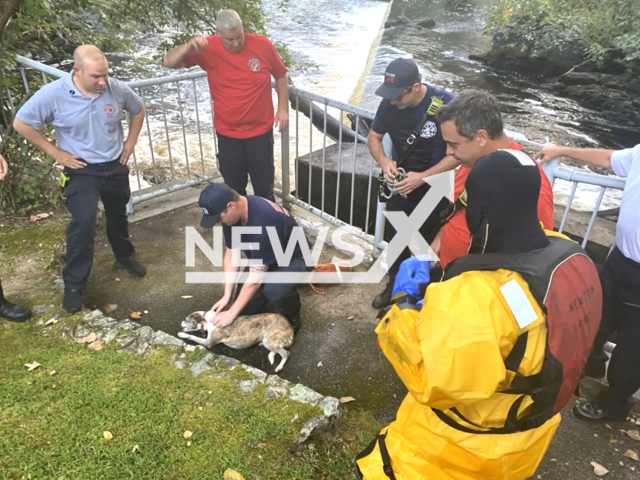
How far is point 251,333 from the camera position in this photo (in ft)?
12.7

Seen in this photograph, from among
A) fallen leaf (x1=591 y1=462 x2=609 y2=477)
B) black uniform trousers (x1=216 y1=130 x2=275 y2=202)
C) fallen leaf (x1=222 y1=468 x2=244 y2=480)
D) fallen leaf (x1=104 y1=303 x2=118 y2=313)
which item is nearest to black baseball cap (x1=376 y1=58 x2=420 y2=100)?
black uniform trousers (x1=216 y1=130 x2=275 y2=202)

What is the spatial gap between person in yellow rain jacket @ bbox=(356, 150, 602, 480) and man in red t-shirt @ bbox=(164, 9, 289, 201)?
338cm

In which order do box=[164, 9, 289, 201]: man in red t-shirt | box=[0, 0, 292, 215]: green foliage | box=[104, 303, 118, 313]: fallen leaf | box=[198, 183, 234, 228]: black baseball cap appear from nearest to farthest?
1. box=[198, 183, 234, 228]: black baseball cap
2. box=[104, 303, 118, 313]: fallen leaf
3. box=[164, 9, 289, 201]: man in red t-shirt
4. box=[0, 0, 292, 215]: green foliage

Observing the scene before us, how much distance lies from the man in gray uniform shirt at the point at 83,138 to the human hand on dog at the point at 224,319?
119cm

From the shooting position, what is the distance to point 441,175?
3789mm

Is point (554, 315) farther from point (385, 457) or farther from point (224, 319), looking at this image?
point (224, 319)

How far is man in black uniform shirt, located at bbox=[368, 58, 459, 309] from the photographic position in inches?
142

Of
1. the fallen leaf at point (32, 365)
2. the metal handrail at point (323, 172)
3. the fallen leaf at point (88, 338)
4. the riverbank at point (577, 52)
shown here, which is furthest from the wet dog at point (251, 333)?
the riverbank at point (577, 52)

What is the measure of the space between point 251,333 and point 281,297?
37 centimetres

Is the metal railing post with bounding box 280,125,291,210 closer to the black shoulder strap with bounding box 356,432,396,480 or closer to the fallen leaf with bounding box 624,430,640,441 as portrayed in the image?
the black shoulder strap with bounding box 356,432,396,480

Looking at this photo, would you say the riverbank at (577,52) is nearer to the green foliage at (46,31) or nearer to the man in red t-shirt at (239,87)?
the green foliage at (46,31)

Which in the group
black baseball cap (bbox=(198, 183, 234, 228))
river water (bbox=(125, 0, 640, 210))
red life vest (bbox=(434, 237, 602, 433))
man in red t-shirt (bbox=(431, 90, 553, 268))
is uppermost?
man in red t-shirt (bbox=(431, 90, 553, 268))

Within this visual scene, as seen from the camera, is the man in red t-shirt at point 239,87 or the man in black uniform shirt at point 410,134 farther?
the man in red t-shirt at point 239,87

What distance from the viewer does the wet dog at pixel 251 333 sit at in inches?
150
